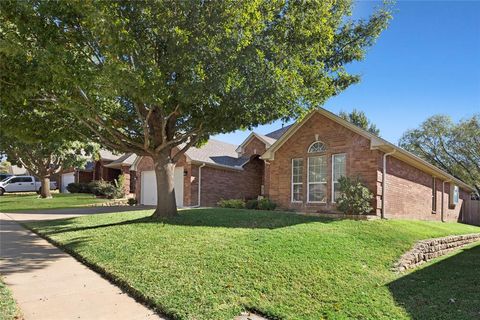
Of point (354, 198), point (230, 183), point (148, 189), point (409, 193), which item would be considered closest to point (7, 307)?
point (354, 198)

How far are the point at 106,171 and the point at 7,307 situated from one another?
31973mm

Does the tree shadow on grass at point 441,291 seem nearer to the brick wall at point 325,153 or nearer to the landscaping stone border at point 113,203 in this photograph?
the brick wall at point 325,153

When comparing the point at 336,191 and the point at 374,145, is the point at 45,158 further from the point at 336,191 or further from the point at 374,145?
the point at 374,145

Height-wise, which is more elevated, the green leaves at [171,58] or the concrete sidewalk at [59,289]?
the green leaves at [171,58]

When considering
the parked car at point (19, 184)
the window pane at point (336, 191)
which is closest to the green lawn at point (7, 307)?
the window pane at point (336, 191)

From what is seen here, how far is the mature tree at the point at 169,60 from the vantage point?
8.63 m

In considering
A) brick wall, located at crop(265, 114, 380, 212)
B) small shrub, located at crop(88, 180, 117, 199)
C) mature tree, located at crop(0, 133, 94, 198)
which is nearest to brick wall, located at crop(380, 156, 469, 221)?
brick wall, located at crop(265, 114, 380, 212)

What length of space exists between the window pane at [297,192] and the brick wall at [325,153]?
237 millimetres

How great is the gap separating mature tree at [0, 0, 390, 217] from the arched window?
131 inches

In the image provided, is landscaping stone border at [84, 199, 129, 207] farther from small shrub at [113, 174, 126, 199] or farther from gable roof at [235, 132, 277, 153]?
gable roof at [235, 132, 277, 153]

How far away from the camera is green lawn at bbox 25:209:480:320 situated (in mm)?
5586

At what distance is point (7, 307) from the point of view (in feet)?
16.8

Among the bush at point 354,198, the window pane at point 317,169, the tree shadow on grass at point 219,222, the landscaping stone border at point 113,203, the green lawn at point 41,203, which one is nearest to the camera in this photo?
the tree shadow on grass at point 219,222

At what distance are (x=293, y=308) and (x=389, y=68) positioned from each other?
1228cm
